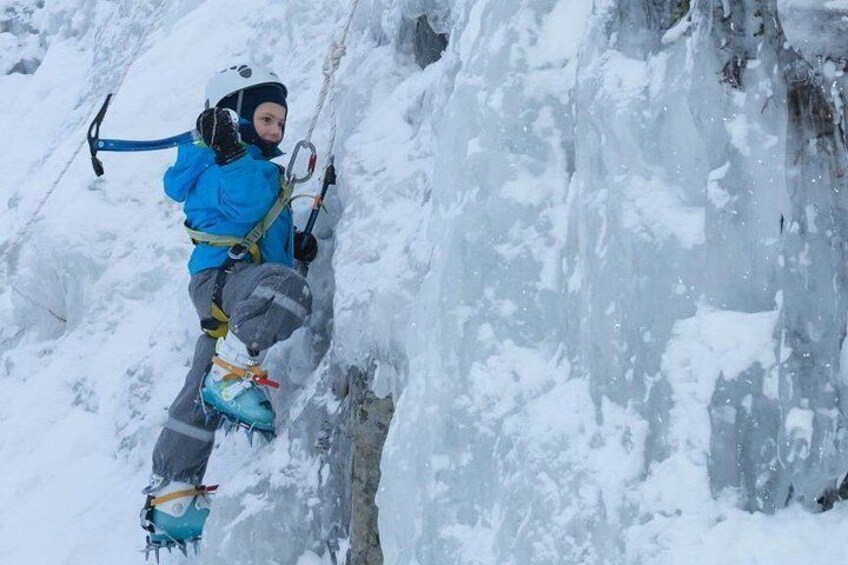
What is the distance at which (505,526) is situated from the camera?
3.22 meters

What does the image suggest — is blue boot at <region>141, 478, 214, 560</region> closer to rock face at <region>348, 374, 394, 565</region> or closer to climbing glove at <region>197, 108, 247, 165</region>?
rock face at <region>348, 374, 394, 565</region>

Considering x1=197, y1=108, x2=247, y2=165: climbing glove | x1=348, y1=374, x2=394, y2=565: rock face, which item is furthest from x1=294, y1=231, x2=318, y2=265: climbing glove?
x1=348, y1=374, x2=394, y2=565: rock face

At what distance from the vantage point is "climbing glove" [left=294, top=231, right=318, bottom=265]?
4891mm

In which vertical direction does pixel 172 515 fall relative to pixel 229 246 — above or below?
below

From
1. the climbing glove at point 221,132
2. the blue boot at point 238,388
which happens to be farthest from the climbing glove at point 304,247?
the blue boot at point 238,388

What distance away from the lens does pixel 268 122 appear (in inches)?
202

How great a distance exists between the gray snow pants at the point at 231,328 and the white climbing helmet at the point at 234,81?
0.91 m

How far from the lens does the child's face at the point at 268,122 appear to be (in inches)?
201

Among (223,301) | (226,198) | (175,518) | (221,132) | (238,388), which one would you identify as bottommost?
(175,518)

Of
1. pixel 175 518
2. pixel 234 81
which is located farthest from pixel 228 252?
pixel 175 518

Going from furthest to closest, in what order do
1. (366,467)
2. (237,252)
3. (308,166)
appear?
(308,166)
(237,252)
(366,467)

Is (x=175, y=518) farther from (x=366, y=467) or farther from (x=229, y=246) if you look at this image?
(x=229, y=246)

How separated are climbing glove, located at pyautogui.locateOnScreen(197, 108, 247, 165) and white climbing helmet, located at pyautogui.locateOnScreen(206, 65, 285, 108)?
0.50 metres

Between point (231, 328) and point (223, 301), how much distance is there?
259 millimetres
